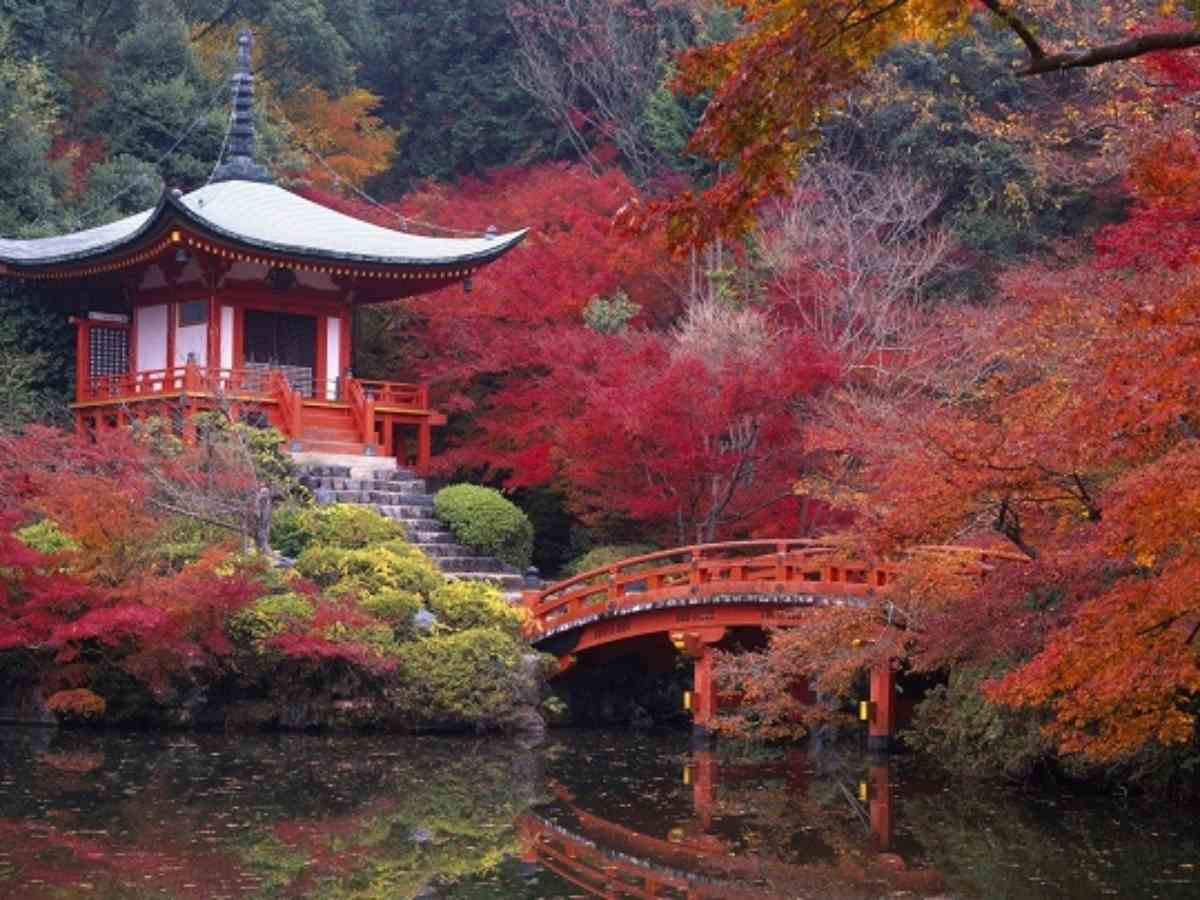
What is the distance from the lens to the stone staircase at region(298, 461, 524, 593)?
2242 centimetres

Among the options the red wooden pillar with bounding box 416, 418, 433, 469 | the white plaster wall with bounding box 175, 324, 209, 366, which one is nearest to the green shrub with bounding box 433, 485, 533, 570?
the red wooden pillar with bounding box 416, 418, 433, 469

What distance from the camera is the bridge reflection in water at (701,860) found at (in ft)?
37.2

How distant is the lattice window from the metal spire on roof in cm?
297

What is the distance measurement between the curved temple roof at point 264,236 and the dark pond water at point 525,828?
8.48 meters

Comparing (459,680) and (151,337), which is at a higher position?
(151,337)

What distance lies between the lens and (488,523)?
22875 mm

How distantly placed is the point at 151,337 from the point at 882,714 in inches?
511

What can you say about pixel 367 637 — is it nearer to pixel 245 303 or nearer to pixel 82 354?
pixel 245 303

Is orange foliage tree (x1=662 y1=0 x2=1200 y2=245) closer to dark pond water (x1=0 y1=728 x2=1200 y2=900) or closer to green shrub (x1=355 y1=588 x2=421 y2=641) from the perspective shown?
dark pond water (x1=0 y1=728 x2=1200 y2=900)

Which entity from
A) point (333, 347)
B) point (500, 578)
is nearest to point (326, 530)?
point (500, 578)

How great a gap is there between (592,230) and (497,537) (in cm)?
533

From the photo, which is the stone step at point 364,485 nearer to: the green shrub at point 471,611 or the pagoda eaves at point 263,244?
the pagoda eaves at point 263,244

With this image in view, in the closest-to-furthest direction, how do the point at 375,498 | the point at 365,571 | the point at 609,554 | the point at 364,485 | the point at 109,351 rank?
the point at 365,571
the point at 609,554
the point at 375,498
the point at 364,485
the point at 109,351

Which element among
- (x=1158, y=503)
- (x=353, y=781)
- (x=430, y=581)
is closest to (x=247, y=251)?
(x=430, y=581)
